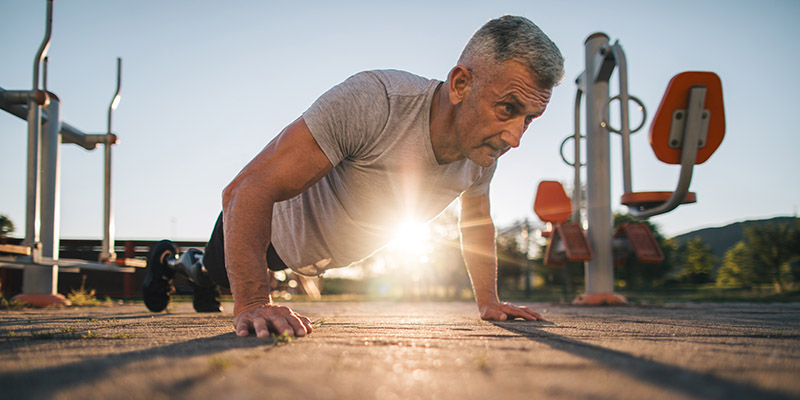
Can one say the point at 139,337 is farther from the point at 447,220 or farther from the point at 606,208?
the point at 447,220

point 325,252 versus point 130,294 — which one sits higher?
point 325,252

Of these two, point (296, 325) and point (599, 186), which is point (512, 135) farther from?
point (599, 186)

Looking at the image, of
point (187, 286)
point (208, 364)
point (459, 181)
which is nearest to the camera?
point (208, 364)

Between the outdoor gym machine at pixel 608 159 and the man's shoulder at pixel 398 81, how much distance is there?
1.84m

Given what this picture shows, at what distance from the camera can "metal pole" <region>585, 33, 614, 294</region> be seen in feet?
13.2

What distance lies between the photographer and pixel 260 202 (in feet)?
4.55

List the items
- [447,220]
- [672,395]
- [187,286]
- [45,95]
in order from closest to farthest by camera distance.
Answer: [672,395] → [187,286] → [45,95] → [447,220]

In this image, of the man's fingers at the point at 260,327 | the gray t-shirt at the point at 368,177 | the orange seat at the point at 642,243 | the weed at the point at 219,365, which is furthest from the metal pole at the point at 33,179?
the orange seat at the point at 642,243

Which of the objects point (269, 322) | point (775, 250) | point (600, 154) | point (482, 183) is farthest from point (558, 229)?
point (775, 250)

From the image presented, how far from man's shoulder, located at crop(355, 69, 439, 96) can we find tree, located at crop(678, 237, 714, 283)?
1040 inches

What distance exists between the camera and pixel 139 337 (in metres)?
1.15

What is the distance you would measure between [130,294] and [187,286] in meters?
6.56

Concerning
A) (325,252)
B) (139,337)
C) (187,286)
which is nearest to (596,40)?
(325,252)

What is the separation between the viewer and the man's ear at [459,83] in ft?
5.32
